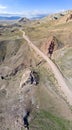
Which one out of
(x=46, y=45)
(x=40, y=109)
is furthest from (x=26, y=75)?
(x=46, y=45)

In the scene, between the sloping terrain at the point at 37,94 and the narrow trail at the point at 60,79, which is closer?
the sloping terrain at the point at 37,94

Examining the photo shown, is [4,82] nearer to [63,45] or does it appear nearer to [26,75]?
[26,75]

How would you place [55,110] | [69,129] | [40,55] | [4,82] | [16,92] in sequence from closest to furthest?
[69,129] → [55,110] → [16,92] → [4,82] → [40,55]

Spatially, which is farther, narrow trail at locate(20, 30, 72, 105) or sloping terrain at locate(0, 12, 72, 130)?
narrow trail at locate(20, 30, 72, 105)

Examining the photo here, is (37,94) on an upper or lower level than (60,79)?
lower

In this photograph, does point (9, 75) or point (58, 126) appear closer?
Result: point (58, 126)

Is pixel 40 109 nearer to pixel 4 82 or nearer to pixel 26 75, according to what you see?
pixel 26 75

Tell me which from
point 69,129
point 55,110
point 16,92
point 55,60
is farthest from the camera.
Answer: point 55,60

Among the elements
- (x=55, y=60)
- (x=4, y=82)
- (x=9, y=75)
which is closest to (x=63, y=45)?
(x=55, y=60)

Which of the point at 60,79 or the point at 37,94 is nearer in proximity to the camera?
the point at 37,94
